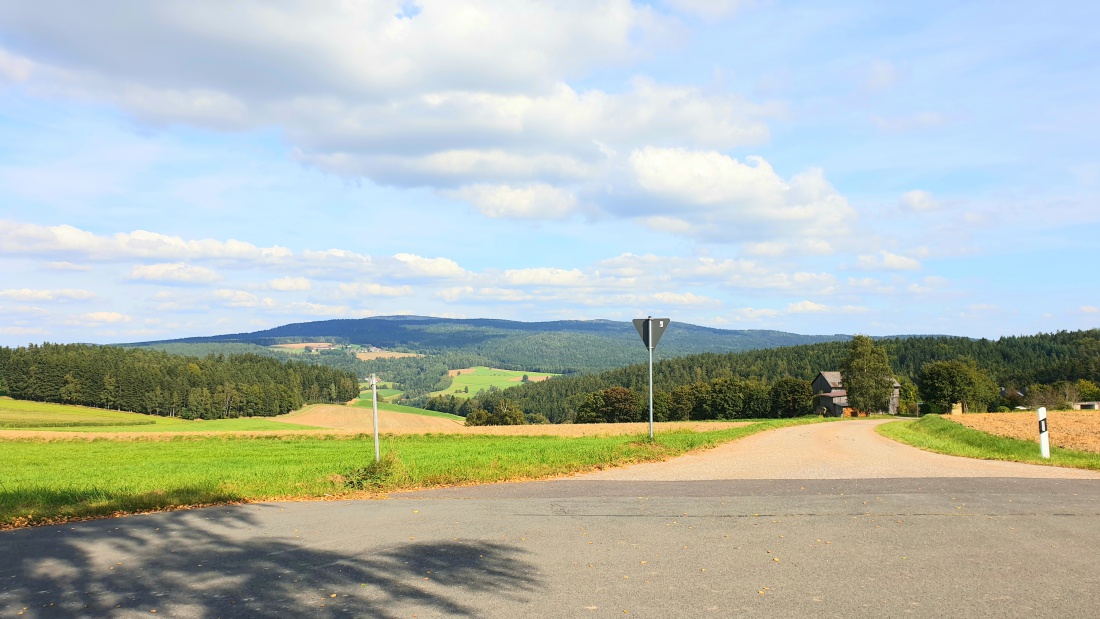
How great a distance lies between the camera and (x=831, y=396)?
104 meters

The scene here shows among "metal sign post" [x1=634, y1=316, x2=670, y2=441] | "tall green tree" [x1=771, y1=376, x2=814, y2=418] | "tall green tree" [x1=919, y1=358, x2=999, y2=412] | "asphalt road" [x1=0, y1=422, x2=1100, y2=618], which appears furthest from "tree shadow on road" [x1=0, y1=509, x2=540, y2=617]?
"tall green tree" [x1=771, y1=376, x2=814, y2=418]

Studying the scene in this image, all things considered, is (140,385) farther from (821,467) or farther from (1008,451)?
(1008,451)

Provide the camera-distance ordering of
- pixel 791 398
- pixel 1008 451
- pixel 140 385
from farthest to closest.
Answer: pixel 140 385, pixel 791 398, pixel 1008 451

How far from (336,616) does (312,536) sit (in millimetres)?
3170

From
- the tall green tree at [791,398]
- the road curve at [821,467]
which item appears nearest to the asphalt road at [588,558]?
the road curve at [821,467]

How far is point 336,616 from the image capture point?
557 cm

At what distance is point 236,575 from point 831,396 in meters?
108

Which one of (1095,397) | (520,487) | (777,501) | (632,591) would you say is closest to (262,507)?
(520,487)

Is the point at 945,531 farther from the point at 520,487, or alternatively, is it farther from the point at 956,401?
the point at 956,401

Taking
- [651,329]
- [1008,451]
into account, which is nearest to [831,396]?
[1008,451]

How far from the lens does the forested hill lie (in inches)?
5536

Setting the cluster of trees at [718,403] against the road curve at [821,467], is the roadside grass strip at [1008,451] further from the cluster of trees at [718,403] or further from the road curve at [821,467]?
the cluster of trees at [718,403]

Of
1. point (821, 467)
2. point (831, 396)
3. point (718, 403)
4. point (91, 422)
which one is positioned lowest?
point (718, 403)

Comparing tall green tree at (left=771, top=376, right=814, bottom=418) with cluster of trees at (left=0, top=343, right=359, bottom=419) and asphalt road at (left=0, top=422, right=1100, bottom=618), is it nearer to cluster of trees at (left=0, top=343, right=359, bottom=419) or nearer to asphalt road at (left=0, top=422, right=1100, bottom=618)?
cluster of trees at (left=0, top=343, right=359, bottom=419)
